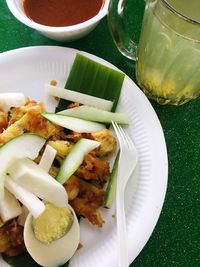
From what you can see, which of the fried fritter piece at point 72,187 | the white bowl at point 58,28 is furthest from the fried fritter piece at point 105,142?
the white bowl at point 58,28

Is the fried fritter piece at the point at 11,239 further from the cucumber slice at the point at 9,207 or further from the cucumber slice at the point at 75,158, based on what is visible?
the cucumber slice at the point at 75,158

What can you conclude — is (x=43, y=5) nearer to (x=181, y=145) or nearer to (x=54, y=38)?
(x=54, y=38)

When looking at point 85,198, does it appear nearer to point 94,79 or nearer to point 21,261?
point 21,261

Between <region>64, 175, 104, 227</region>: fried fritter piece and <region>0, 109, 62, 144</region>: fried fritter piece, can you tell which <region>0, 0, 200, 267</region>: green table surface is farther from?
<region>0, 109, 62, 144</region>: fried fritter piece

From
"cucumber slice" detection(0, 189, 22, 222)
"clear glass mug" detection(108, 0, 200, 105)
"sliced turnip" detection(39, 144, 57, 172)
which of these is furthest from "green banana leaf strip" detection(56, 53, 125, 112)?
"cucumber slice" detection(0, 189, 22, 222)

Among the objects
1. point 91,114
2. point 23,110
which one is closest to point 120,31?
point 91,114

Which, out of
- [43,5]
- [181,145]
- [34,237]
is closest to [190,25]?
[181,145]
